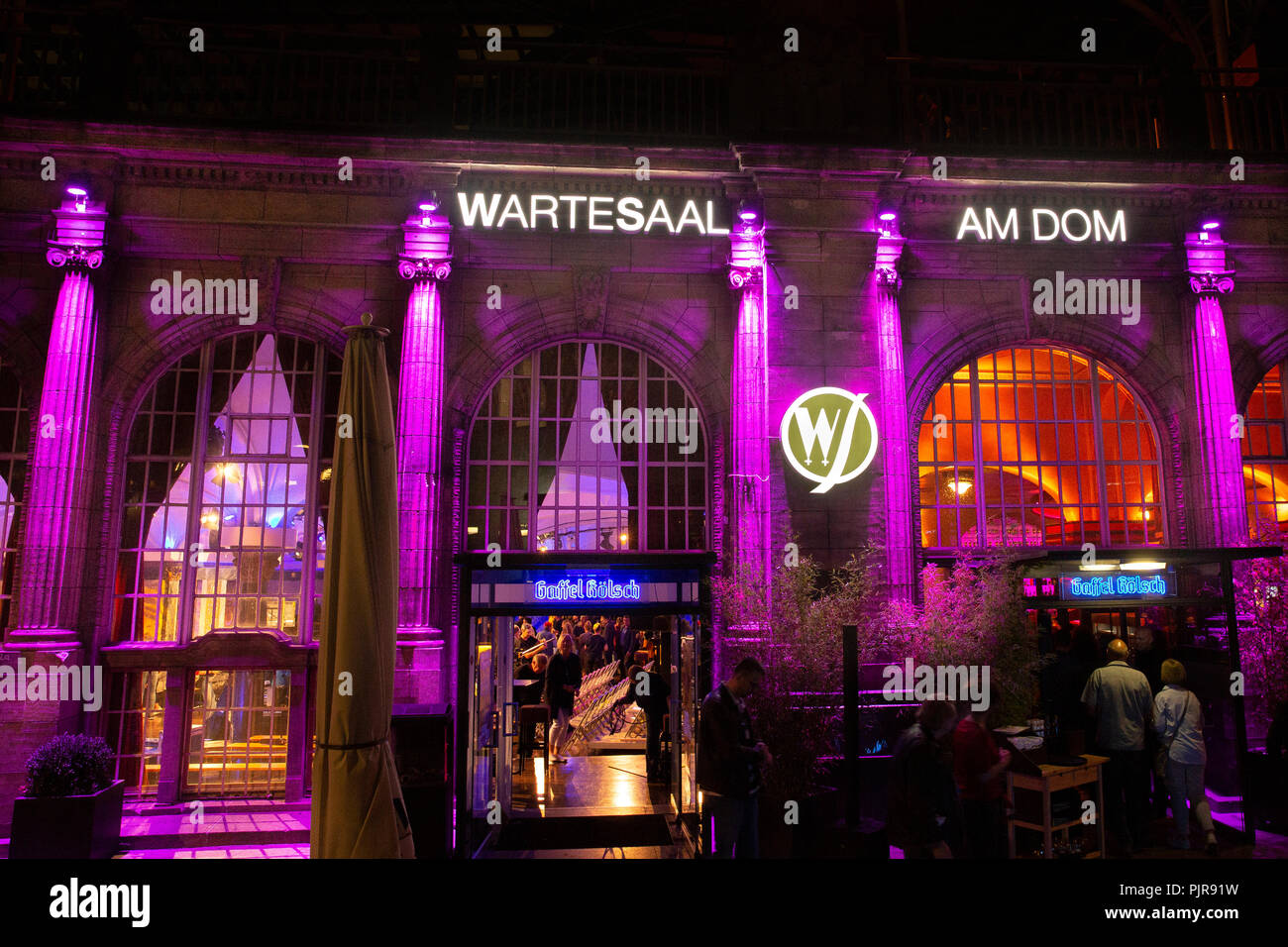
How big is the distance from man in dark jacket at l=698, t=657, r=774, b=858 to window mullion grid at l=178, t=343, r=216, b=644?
7419 mm

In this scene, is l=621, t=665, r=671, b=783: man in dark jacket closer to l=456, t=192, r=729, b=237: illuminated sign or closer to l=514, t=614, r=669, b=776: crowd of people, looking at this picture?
l=514, t=614, r=669, b=776: crowd of people

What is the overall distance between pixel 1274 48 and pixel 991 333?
9.08m

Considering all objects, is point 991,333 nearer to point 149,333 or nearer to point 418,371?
point 418,371

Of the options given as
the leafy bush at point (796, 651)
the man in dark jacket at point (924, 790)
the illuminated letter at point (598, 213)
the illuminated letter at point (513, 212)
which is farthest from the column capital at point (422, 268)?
the man in dark jacket at point (924, 790)

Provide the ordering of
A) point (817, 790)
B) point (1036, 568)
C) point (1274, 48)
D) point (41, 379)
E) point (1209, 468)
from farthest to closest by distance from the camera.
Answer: point (1274, 48) → point (1209, 468) → point (41, 379) → point (1036, 568) → point (817, 790)

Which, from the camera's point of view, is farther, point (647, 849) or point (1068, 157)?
point (1068, 157)

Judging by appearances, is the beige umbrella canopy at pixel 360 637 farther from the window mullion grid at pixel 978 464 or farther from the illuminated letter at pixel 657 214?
the window mullion grid at pixel 978 464

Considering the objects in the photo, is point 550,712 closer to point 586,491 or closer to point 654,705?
point 654,705

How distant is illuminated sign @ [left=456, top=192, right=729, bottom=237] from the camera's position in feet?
37.4

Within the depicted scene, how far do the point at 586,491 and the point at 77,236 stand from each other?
764 cm

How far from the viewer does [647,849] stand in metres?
8.98

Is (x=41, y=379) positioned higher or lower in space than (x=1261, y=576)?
higher

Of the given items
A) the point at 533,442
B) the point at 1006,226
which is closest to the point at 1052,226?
the point at 1006,226
